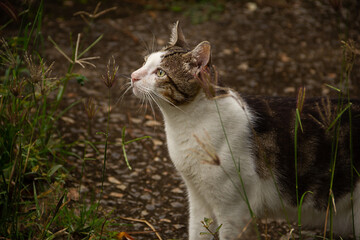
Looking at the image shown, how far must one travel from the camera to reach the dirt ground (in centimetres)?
369

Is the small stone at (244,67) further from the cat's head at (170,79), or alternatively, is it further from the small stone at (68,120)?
the cat's head at (170,79)

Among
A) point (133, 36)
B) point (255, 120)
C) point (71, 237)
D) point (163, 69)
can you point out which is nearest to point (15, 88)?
point (163, 69)

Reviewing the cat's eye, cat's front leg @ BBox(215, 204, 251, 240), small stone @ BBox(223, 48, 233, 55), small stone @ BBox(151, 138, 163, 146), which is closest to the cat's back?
cat's front leg @ BBox(215, 204, 251, 240)

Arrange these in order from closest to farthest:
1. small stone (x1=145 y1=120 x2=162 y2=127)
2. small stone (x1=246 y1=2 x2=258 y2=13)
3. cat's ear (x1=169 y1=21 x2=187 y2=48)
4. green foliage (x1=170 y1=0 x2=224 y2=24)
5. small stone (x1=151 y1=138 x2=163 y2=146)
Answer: cat's ear (x1=169 y1=21 x2=187 y2=48) → small stone (x1=151 y1=138 x2=163 y2=146) → small stone (x1=145 y1=120 x2=162 y2=127) → green foliage (x1=170 y1=0 x2=224 y2=24) → small stone (x1=246 y1=2 x2=258 y2=13)

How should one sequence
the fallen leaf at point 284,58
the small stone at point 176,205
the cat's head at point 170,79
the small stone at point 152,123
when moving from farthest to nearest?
the fallen leaf at point 284,58, the small stone at point 152,123, the small stone at point 176,205, the cat's head at point 170,79

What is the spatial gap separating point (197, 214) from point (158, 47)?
2.79m

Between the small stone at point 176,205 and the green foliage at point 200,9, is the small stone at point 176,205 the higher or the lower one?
the lower one

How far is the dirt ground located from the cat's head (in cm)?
92

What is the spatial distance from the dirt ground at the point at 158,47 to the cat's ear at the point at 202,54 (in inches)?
39.4

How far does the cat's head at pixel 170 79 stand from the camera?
2766 millimetres

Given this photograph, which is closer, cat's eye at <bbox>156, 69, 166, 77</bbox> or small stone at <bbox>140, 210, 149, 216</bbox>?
cat's eye at <bbox>156, 69, 166, 77</bbox>

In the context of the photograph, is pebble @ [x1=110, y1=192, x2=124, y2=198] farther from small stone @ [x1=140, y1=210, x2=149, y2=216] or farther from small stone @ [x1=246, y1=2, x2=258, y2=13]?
small stone @ [x1=246, y1=2, x2=258, y2=13]

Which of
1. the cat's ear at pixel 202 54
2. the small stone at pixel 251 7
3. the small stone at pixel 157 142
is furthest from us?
the small stone at pixel 251 7

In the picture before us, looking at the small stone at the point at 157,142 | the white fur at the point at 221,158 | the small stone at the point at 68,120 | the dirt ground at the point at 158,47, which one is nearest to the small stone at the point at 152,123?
the dirt ground at the point at 158,47
